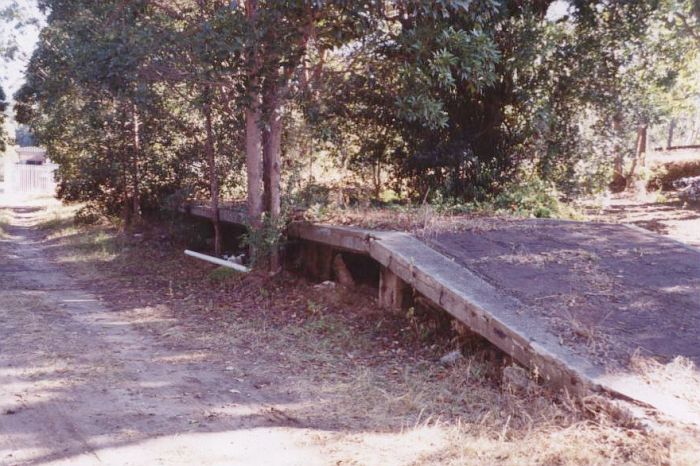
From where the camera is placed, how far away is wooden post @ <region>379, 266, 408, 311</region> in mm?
7484

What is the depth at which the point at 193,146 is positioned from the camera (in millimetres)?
13133

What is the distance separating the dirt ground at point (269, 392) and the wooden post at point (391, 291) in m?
0.17

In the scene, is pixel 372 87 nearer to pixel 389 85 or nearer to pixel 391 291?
pixel 389 85

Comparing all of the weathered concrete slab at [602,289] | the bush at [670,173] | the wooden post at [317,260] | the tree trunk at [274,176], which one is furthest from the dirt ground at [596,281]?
the bush at [670,173]

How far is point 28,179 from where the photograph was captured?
36.1 metres

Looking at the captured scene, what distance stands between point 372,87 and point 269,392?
18.4ft

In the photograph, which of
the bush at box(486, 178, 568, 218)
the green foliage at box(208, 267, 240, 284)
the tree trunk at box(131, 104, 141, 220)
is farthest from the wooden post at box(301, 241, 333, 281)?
the tree trunk at box(131, 104, 141, 220)

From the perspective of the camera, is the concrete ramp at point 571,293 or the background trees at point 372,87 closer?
the concrete ramp at point 571,293

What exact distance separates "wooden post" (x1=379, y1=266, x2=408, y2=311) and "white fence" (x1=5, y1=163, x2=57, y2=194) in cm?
3140

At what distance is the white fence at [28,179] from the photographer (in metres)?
34.8

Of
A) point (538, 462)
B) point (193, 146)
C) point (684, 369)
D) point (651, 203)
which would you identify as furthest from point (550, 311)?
point (651, 203)

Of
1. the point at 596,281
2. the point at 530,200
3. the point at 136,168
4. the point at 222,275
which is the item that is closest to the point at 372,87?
the point at 530,200

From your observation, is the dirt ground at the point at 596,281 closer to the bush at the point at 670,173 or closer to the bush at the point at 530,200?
the bush at the point at 530,200

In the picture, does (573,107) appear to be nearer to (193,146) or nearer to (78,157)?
(193,146)
